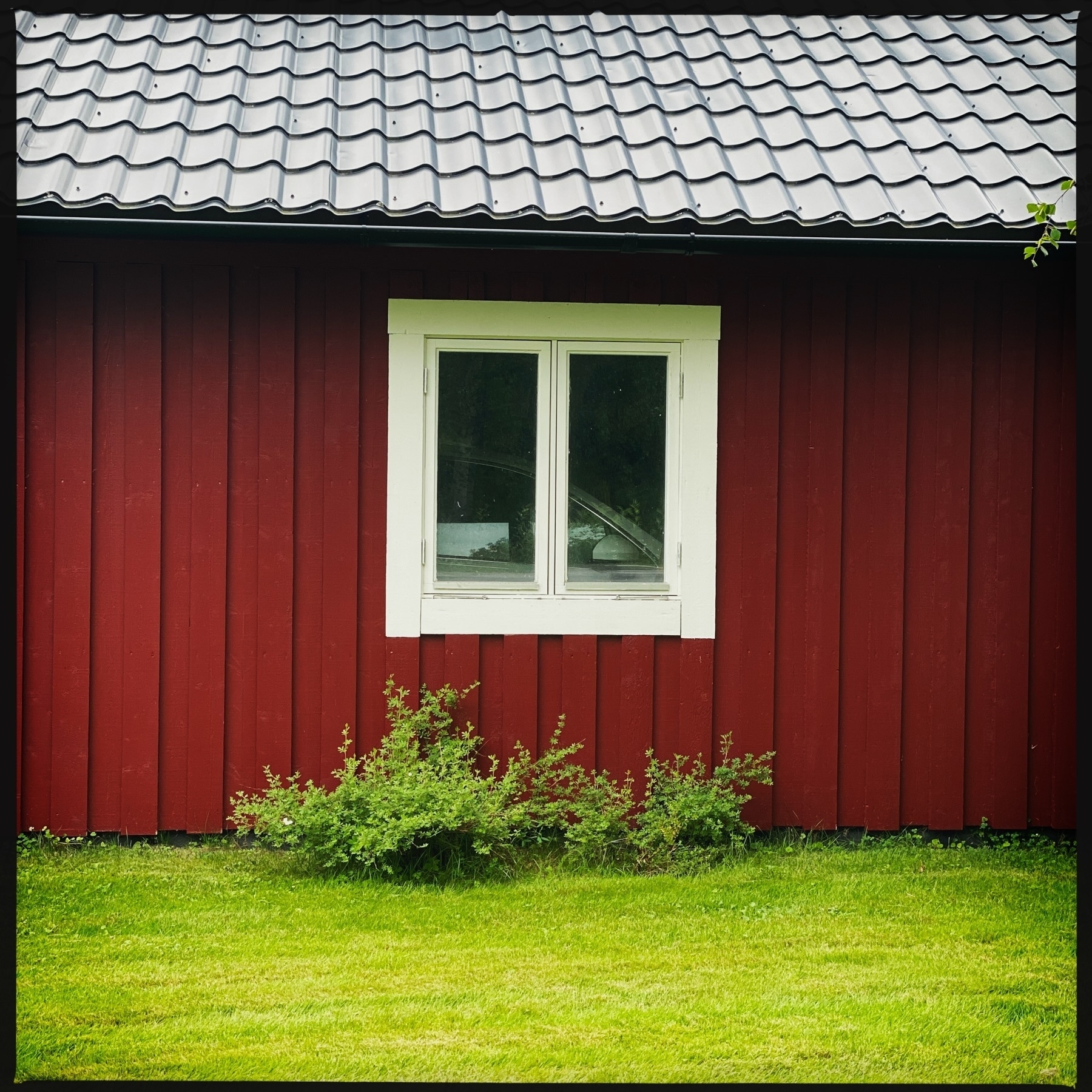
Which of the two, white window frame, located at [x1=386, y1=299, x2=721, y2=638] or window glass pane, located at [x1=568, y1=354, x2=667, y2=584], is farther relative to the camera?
window glass pane, located at [x1=568, y1=354, x2=667, y2=584]

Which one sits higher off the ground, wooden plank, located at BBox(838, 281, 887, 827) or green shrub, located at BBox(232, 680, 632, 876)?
wooden plank, located at BBox(838, 281, 887, 827)

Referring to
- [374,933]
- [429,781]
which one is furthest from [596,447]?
[374,933]

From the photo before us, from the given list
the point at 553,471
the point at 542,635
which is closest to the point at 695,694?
the point at 542,635

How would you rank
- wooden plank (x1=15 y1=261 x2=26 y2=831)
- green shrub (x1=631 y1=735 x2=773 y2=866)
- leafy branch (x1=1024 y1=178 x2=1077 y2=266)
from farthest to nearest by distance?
wooden plank (x1=15 y1=261 x2=26 y2=831) → green shrub (x1=631 y1=735 x2=773 y2=866) → leafy branch (x1=1024 y1=178 x2=1077 y2=266)

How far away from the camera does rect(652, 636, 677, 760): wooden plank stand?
582 cm

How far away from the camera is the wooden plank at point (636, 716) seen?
5.80 metres

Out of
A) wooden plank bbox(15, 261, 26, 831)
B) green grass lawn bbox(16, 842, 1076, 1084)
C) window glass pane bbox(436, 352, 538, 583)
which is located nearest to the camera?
green grass lawn bbox(16, 842, 1076, 1084)

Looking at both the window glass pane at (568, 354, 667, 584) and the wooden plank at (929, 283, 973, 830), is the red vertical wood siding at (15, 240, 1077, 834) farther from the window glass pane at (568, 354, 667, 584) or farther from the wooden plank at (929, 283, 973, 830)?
the window glass pane at (568, 354, 667, 584)

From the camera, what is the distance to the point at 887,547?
588 centimetres

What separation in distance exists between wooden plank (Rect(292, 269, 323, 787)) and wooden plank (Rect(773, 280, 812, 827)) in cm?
229

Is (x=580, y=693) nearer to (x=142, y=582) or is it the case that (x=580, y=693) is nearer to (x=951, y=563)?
(x=951, y=563)

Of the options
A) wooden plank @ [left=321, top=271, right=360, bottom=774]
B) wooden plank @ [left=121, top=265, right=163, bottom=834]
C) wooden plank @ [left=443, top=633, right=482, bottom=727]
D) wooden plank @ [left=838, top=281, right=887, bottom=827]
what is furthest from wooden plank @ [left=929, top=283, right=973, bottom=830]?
wooden plank @ [left=121, top=265, right=163, bottom=834]

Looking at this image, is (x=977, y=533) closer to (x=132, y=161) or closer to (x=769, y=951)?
(x=769, y=951)

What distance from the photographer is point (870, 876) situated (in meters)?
5.32
